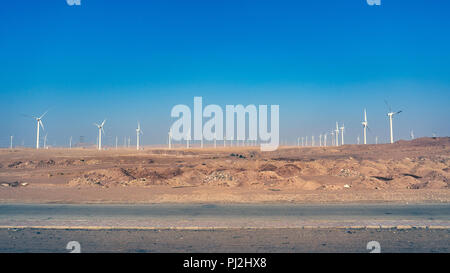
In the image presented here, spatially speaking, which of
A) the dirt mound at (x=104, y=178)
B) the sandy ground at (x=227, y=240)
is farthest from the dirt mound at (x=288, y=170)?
the sandy ground at (x=227, y=240)

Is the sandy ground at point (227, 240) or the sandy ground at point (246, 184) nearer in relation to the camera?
the sandy ground at point (227, 240)

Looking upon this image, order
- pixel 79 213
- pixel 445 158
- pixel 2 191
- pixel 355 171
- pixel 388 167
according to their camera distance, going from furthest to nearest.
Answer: pixel 445 158
pixel 388 167
pixel 355 171
pixel 2 191
pixel 79 213

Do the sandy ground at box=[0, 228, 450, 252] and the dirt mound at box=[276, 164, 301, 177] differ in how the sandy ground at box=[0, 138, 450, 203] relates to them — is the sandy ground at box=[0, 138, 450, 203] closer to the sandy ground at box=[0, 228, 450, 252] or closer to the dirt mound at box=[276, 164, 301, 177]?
the dirt mound at box=[276, 164, 301, 177]

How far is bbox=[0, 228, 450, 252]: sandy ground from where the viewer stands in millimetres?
8219

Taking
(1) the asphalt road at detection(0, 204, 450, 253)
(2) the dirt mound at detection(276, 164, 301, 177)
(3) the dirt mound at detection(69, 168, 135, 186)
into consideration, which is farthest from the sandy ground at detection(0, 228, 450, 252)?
(2) the dirt mound at detection(276, 164, 301, 177)

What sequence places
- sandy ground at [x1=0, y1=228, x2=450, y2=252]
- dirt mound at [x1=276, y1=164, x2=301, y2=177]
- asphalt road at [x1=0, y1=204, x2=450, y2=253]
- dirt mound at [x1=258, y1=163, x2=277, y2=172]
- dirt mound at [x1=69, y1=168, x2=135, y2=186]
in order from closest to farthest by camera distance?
sandy ground at [x1=0, y1=228, x2=450, y2=252], asphalt road at [x1=0, y1=204, x2=450, y2=253], dirt mound at [x1=69, y1=168, x2=135, y2=186], dirt mound at [x1=276, y1=164, x2=301, y2=177], dirt mound at [x1=258, y1=163, x2=277, y2=172]

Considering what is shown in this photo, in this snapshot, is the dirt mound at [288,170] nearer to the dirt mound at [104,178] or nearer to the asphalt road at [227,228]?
the dirt mound at [104,178]

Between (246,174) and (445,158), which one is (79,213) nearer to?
(246,174)

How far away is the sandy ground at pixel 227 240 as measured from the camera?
822cm

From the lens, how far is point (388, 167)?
36.0 meters

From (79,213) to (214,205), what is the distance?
19.5 feet

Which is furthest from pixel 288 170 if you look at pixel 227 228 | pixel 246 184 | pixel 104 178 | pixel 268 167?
pixel 227 228
